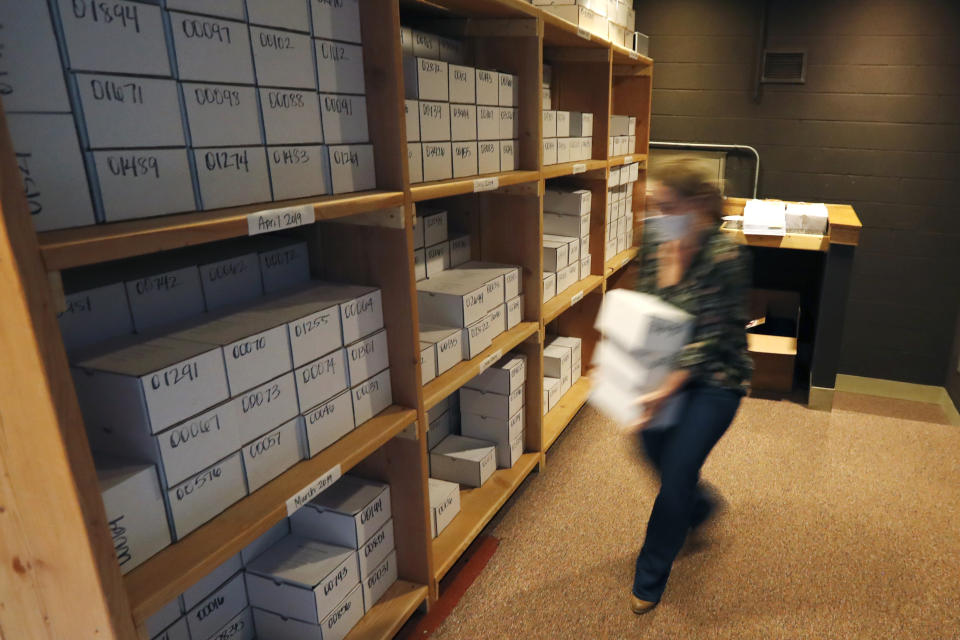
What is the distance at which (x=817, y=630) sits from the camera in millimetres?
1784

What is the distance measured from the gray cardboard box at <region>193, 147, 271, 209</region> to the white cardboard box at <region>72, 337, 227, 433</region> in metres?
0.27

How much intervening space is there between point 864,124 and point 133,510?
4171 mm

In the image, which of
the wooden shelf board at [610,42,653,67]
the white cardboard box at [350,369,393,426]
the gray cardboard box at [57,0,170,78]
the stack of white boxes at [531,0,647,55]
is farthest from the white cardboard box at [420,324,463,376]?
the wooden shelf board at [610,42,653,67]

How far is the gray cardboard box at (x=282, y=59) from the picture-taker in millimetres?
1193

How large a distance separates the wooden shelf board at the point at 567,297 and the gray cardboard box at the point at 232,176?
4.63 feet

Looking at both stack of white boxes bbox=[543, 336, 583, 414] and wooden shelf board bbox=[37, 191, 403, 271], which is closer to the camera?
wooden shelf board bbox=[37, 191, 403, 271]

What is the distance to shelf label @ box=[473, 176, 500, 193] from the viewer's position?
1.83 meters

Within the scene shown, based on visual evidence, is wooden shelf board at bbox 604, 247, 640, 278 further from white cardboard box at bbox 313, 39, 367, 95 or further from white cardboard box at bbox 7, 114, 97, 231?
white cardboard box at bbox 7, 114, 97, 231

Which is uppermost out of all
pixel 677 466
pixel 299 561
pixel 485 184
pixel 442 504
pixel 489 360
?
pixel 485 184

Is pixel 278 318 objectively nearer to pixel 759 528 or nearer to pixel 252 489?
pixel 252 489

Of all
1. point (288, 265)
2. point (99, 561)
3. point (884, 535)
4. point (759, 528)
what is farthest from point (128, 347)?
point (884, 535)

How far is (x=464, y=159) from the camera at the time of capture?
1.94 metres

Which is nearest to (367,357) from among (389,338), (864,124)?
(389,338)

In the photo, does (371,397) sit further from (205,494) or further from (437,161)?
(437,161)
